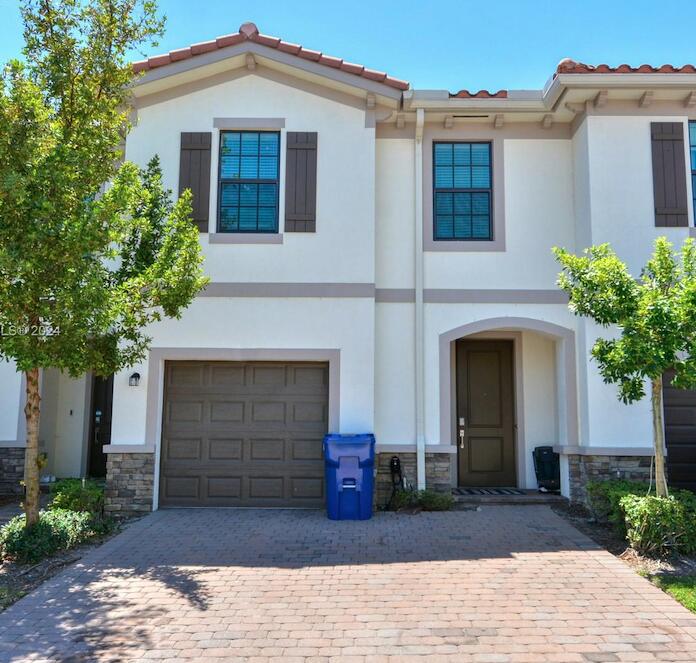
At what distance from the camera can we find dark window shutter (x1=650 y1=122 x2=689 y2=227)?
9.15m

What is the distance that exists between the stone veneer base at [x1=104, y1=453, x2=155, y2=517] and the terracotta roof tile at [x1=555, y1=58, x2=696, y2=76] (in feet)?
26.6

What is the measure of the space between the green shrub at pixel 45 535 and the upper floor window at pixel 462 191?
6.41 metres

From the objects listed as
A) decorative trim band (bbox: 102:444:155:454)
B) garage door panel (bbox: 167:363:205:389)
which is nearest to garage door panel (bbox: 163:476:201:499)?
decorative trim band (bbox: 102:444:155:454)

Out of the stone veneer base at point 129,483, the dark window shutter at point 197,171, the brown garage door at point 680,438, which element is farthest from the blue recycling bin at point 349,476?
the brown garage door at point 680,438

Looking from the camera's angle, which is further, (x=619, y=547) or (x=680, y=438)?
(x=680, y=438)

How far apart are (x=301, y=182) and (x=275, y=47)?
2.06 metres

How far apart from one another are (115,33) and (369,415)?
19.0 feet

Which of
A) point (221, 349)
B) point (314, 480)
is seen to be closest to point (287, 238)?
point (221, 349)

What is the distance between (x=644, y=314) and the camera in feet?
21.6

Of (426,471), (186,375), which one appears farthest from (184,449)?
(426,471)

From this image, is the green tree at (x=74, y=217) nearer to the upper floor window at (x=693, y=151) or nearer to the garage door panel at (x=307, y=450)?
the garage door panel at (x=307, y=450)

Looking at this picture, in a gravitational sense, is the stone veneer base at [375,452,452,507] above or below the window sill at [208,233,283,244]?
below

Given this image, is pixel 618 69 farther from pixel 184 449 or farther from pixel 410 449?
pixel 184 449

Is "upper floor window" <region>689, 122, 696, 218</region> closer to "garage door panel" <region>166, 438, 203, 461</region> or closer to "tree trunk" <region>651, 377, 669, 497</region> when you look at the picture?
"tree trunk" <region>651, 377, 669, 497</region>
